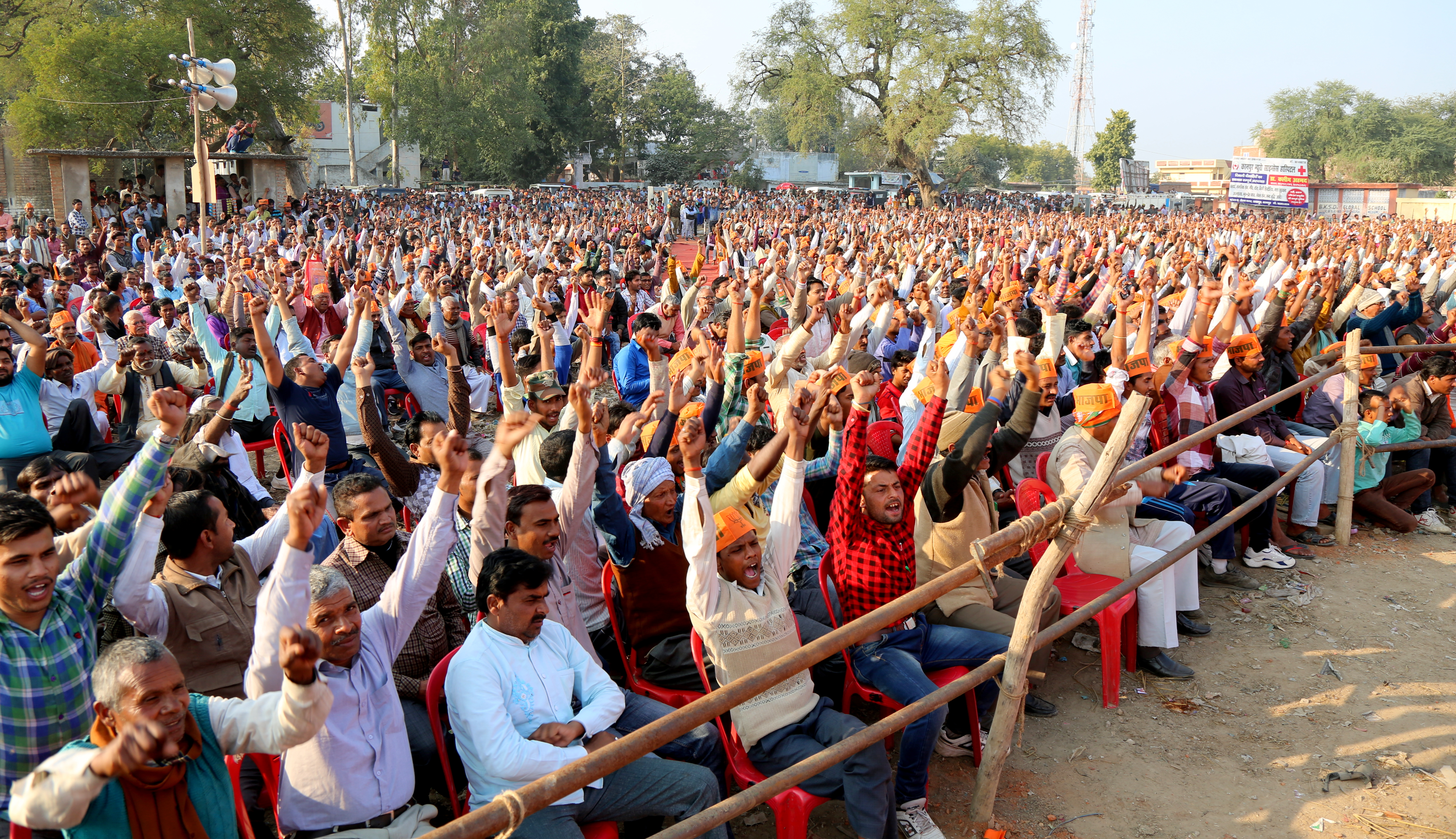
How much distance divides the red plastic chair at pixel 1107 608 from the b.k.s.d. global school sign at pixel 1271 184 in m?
36.9

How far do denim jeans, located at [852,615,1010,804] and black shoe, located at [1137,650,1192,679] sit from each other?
3.50ft

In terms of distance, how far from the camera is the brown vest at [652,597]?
3.47 metres

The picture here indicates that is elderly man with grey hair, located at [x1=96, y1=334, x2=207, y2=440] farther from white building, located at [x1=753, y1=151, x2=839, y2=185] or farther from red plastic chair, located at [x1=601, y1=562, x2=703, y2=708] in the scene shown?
white building, located at [x1=753, y1=151, x2=839, y2=185]

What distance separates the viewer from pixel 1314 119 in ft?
207

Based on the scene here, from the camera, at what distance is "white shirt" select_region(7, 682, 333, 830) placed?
1.76m

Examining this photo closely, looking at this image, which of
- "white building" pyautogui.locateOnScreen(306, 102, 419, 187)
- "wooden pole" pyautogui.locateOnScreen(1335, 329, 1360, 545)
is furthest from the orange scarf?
"white building" pyautogui.locateOnScreen(306, 102, 419, 187)

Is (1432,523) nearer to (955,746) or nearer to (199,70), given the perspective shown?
(955,746)

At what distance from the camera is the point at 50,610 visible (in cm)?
246

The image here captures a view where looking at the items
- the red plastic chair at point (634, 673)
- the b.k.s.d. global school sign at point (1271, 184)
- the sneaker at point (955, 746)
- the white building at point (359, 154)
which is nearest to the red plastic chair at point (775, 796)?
the red plastic chair at point (634, 673)

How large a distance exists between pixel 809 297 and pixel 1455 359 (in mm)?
4566

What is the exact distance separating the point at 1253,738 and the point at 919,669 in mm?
1620

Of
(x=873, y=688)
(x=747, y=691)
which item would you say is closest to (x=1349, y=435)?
(x=873, y=688)

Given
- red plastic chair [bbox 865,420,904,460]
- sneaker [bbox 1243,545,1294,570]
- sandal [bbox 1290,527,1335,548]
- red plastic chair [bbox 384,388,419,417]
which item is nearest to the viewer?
red plastic chair [bbox 865,420,904,460]

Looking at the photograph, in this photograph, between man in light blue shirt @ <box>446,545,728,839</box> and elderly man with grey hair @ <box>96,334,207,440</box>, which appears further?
elderly man with grey hair @ <box>96,334,207,440</box>
